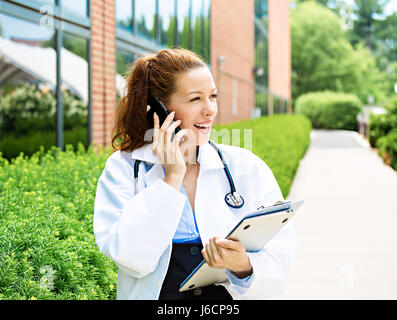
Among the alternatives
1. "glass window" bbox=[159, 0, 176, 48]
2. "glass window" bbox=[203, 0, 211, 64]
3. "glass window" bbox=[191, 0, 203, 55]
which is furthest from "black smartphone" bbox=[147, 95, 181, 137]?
"glass window" bbox=[203, 0, 211, 64]

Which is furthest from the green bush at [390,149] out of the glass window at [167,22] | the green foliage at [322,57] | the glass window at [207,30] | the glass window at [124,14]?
the green foliage at [322,57]

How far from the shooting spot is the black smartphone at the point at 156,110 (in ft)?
6.91

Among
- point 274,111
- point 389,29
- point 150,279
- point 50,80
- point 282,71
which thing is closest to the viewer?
point 150,279

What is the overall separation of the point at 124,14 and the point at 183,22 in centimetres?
438

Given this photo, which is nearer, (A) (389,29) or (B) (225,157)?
(B) (225,157)

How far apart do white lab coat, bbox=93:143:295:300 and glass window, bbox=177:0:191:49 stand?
10879mm

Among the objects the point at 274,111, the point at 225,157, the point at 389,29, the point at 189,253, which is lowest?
the point at 189,253

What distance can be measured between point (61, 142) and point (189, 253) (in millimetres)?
5467

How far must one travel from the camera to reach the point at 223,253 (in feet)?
5.96

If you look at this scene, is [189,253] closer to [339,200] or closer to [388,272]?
[388,272]

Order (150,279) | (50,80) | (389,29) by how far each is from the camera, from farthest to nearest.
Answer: (389,29) < (50,80) < (150,279)

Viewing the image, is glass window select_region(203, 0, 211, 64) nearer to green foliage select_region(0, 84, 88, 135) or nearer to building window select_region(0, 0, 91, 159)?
building window select_region(0, 0, 91, 159)
